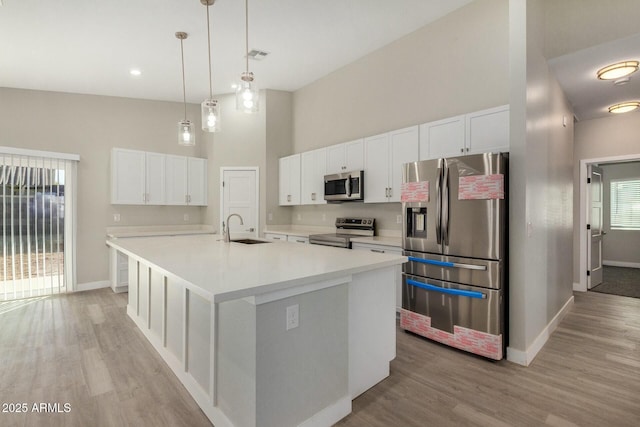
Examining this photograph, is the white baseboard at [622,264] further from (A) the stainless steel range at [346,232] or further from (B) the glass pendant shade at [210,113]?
(B) the glass pendant shade at [210,113]

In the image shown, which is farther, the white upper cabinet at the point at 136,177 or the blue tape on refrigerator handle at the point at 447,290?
the white upper cabinet at the point at 136,177

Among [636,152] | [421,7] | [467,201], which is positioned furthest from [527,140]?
[636,152]

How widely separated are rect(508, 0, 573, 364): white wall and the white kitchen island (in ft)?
3.67

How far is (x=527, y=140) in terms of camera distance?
2648mm

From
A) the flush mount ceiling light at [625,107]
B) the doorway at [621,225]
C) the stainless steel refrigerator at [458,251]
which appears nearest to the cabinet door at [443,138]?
the stainless steel refrigerator at [458,251]

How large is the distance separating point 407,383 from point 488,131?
7.64 feet

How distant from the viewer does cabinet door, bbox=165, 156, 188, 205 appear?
18.4ft

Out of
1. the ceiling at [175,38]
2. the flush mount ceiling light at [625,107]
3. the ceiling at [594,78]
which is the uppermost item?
the ceiling at [175,38]

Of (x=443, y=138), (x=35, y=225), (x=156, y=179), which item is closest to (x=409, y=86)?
(x=443, y=138)

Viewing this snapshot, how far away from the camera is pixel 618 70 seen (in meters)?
3.18

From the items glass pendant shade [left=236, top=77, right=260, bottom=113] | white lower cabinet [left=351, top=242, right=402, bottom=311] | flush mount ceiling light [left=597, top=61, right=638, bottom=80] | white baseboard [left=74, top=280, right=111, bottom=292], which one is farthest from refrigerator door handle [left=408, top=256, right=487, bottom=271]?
white baseboard [left=74, top=280, right=111, bottom=292]

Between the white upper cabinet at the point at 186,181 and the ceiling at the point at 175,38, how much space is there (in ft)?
4.19

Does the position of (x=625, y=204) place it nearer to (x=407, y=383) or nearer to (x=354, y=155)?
(x=354, y=155)

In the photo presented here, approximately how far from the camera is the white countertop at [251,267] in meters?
1.45
